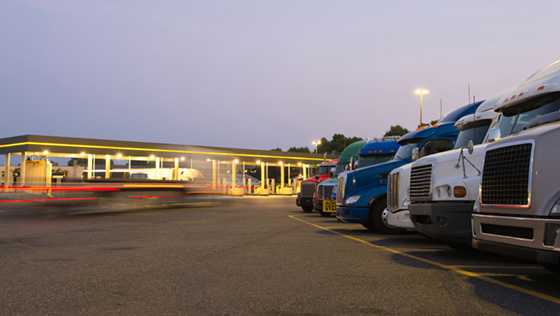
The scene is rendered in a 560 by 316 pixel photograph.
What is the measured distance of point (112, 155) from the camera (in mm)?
50062

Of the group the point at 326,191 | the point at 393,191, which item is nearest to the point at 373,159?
the point at 326,191

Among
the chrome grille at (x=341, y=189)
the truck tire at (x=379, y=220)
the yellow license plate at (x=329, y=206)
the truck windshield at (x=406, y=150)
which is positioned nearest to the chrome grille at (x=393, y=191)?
the truck tire at (x=379, y=220)

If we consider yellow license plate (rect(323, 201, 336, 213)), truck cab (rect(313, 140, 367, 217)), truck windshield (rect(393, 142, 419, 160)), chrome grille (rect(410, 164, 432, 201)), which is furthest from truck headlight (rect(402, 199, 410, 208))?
truck cab (rect(313, 140, 367, 217))

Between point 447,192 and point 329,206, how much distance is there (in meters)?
10.4

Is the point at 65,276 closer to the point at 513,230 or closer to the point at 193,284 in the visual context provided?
the point at 193,284

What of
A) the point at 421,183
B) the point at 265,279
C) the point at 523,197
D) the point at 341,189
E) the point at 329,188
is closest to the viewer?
the point at 523,197

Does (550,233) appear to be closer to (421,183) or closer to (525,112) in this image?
(525,112)

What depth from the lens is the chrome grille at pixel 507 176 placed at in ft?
18.1

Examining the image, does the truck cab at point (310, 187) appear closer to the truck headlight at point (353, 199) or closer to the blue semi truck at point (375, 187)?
the blue semi truck at point (375, 187)

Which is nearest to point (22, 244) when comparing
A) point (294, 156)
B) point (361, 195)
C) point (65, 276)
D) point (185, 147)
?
point (65, 276)

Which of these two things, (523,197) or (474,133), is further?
(474,133)

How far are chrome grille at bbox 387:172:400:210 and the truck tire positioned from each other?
7.36 ft

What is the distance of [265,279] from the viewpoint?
6.54 m

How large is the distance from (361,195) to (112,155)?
133 feet
